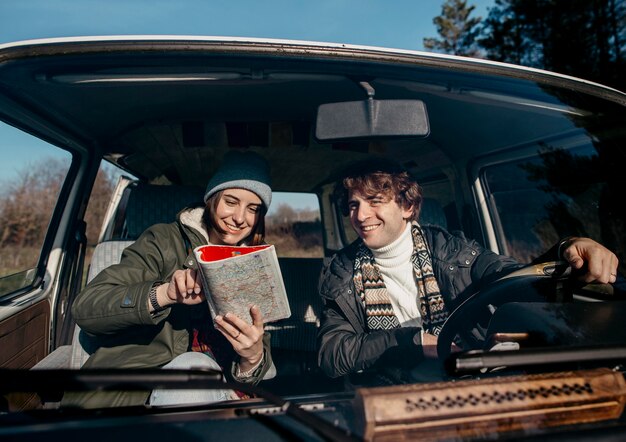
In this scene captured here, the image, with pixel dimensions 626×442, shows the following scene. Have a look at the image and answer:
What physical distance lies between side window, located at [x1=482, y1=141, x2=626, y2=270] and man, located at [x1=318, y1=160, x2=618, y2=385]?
0.13 metres

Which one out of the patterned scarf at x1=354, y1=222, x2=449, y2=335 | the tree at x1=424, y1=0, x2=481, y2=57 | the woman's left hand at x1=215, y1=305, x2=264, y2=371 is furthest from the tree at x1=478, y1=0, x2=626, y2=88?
the woman's left hand at x1=215, y1=305, x2=264, y2=371

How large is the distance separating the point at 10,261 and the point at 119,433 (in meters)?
1.99

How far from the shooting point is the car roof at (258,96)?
1501 mm

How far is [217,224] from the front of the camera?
2244 mm

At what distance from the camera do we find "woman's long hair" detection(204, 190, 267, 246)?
2.26 meters

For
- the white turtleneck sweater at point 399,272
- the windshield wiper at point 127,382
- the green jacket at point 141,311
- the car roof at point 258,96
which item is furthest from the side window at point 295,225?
the windshield wiper at point 127,382

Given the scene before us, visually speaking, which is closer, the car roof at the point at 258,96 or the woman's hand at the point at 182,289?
the car roof at the point at 258,96

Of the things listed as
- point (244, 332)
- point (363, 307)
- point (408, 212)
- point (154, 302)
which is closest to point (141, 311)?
point (154, 302)

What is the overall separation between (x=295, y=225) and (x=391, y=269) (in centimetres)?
71

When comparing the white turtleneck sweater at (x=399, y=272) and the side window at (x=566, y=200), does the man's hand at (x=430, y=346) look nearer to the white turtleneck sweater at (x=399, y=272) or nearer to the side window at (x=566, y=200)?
the white turtleneck sweater at (x=399, y=272)

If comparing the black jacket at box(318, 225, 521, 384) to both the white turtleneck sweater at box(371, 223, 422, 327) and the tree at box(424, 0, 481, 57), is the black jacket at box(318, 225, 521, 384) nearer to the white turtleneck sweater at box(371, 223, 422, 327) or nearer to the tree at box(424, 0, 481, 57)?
the white turtleneck sweater at box(371, 223, 422, 327)

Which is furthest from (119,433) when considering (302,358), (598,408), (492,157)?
(492,157)

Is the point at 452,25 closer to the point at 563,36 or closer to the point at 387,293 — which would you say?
the point at 563,36

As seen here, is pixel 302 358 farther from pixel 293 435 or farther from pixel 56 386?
pixel 56 386
